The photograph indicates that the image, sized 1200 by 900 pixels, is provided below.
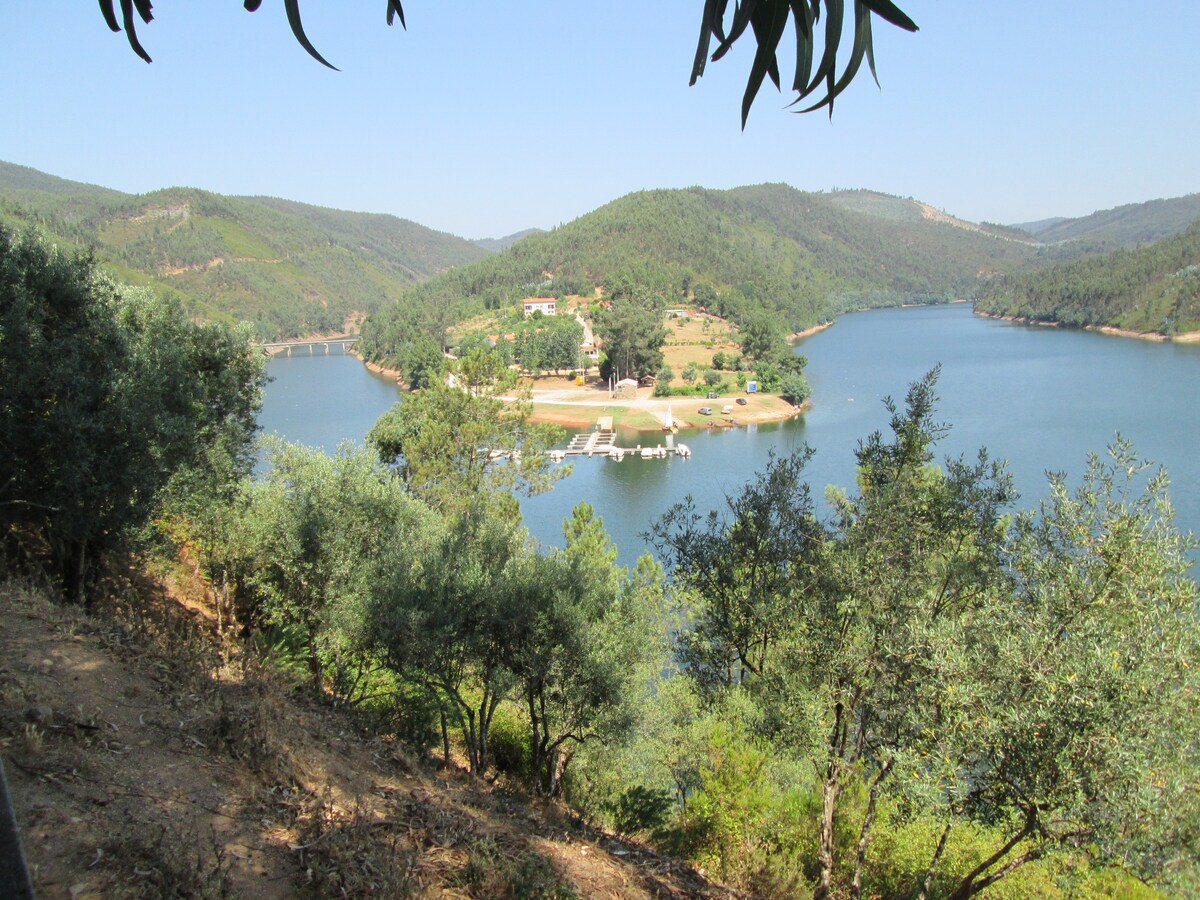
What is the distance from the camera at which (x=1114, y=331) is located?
290 ft

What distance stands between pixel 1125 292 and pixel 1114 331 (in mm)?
8775

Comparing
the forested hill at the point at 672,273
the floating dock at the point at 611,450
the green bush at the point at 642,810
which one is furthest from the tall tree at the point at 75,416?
the forested hill at the point at 672,273

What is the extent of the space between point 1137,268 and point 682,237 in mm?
66398

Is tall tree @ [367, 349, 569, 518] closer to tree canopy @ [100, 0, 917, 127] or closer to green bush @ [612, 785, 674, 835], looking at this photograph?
green bush @ [612, 785, 674, 835]

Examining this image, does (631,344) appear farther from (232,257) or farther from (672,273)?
(232,257)

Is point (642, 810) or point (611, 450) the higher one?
point (611, 450)

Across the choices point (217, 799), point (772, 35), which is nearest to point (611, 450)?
point (217, 799)

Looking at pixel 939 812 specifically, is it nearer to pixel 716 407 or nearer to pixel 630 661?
pixel 630 661

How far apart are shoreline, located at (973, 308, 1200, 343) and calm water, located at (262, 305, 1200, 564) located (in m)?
2.82

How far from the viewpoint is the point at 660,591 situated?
12.3 m

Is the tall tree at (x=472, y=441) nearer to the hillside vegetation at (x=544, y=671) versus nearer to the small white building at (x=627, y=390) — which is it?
the hillside vegetation at (x=544, y=671)

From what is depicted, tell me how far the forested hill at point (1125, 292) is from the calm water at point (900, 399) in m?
6.94

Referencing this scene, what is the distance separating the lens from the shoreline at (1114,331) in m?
76.0

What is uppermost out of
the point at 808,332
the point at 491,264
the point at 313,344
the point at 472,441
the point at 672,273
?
the point at 491,264
